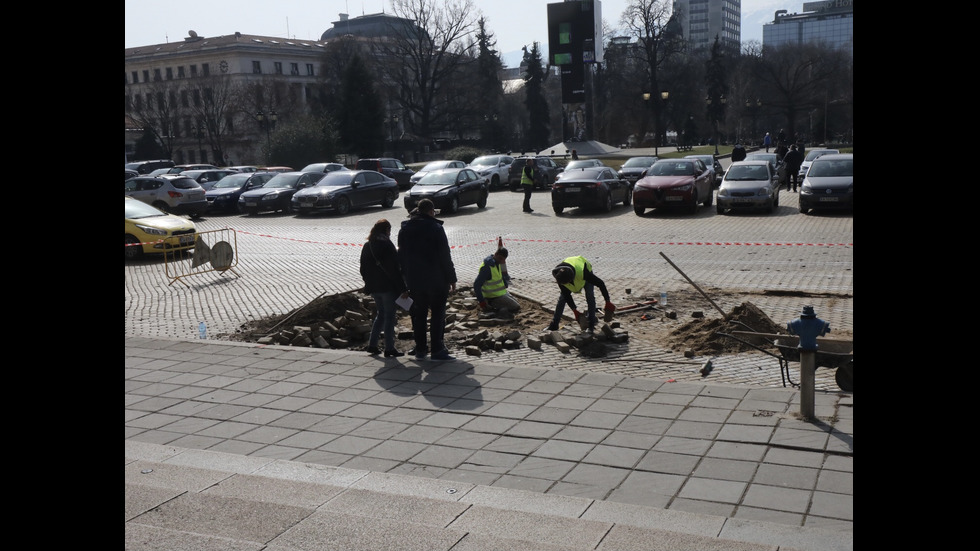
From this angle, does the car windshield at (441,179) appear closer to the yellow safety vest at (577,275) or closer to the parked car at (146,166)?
the yellow safety vest at (577,275)

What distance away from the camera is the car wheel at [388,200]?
30894 mm

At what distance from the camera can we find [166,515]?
470cm

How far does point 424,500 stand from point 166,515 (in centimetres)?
143

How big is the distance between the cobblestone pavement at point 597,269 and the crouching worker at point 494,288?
1184 millimetres

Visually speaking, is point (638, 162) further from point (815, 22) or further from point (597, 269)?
point (815, 22)

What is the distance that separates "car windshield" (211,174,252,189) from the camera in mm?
32119

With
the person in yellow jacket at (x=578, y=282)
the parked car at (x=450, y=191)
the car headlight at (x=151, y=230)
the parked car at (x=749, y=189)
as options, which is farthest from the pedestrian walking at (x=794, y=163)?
the person in yellow jacket at (x=578, y=282)

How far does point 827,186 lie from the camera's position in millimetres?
22078

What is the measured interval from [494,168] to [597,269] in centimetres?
2314

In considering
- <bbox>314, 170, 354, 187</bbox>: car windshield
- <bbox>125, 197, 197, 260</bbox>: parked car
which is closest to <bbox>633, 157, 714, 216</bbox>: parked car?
<bbox>314, 170, 354, 187</bbox>: car windshield
